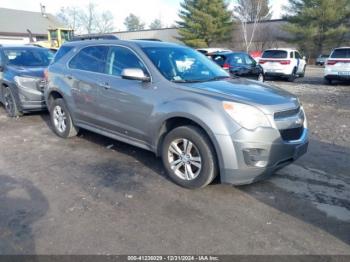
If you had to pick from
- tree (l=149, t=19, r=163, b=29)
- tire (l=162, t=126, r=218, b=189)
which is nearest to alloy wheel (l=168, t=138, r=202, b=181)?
tire (l=162, t=126, r=218, b=189)

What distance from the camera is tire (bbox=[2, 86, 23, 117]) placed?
793 cm

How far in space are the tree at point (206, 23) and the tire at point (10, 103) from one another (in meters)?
39.5

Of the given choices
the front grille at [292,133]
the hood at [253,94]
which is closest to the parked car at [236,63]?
the hood at [253,94]

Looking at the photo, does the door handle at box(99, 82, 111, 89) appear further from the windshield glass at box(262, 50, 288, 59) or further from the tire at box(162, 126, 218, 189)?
the windshield glass at box(262, 50, 288, 59)

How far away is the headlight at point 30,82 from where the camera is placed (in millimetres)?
7613

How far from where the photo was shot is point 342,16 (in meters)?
38.2

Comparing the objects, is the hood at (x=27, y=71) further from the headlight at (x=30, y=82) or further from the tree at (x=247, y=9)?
the tree at (x=247, y=9)

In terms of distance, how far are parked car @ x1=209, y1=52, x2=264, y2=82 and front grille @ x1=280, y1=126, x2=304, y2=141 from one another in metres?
9.18

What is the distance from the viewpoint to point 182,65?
484 centimetres

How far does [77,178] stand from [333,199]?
3261 mm

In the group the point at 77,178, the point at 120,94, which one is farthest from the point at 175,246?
the point at 120,94

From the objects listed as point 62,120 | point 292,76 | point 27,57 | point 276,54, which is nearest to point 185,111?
point 62,120

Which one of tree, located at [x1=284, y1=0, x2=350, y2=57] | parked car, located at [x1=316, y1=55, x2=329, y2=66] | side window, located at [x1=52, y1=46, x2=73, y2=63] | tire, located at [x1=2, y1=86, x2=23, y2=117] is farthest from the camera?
tree, located at [x1=284, y1=0, x2=350, y2=57]

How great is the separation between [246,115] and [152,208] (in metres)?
1.48
